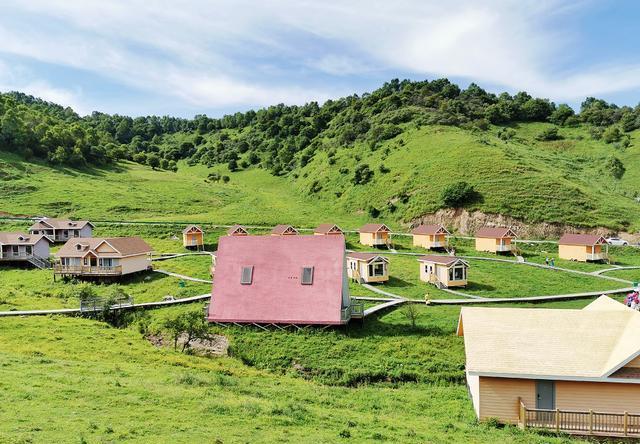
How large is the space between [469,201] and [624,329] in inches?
2412

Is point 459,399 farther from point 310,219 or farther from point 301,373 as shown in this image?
point 310,219

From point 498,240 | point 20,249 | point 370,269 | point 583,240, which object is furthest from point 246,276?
point 583,240

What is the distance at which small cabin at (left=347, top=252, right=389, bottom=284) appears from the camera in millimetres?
48688

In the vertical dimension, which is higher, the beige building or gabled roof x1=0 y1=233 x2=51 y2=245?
gabled roof x1=0 y1=233 x2=51 y2=245

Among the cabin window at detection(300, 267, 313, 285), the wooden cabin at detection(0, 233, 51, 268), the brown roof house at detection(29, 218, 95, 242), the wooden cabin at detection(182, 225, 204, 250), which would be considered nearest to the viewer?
the cabin window at detection(300, 267, 313, 285)

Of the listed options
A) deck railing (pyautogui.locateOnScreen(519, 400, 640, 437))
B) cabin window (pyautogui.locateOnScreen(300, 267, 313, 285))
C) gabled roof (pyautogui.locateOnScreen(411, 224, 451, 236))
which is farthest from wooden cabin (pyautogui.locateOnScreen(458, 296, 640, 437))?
gabled roof (pyautogui.locateOnScreen(411, 224, 451, 236))

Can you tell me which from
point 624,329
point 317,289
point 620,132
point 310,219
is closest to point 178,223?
point 310,219

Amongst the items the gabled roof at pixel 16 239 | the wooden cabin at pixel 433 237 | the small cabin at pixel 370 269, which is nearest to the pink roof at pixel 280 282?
the small cabin at pixel 370 269

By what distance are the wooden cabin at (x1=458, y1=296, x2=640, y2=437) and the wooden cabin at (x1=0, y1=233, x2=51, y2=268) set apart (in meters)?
54.7

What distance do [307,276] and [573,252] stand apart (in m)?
42.6

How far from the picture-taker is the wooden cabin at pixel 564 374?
20281mm

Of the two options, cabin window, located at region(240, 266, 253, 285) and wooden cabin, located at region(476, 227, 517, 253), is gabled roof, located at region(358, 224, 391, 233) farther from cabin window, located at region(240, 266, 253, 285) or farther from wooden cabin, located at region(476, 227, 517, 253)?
cabin window, located at region(240, 266, 253, 285)

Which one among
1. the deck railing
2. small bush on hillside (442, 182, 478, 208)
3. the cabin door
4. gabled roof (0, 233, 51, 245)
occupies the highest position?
small bush on hillside (442, 182, 478, 208)

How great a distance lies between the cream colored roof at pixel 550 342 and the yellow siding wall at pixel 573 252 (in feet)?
140
